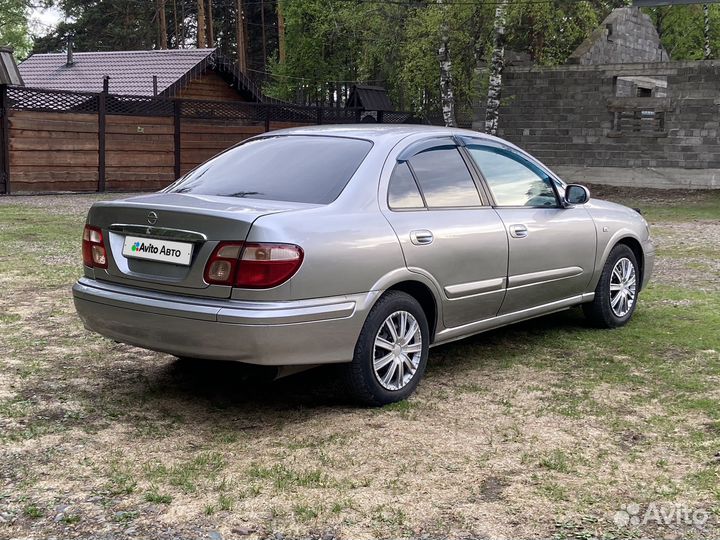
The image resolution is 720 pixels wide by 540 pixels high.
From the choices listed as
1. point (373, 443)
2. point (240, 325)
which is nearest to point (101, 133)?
point (240, 325)

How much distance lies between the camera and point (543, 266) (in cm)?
566

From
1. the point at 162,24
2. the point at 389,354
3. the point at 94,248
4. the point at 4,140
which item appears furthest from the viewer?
the point at 162,24

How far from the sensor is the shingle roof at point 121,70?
2688 centimetres

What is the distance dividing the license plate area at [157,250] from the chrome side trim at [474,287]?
1.50 meters

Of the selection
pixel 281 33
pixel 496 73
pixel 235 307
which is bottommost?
pixel 235 307

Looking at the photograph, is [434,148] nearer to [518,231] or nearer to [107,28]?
[518,231]

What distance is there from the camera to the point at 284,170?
4918 mm

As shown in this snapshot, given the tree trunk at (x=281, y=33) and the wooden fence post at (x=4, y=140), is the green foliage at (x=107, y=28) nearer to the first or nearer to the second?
the tree trunk at (x=281, y=33)

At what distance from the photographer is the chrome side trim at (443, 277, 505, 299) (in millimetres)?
4938

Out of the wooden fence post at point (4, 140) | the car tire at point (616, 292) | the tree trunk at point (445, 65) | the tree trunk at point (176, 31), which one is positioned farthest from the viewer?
the tree trunk at point (176, 31)

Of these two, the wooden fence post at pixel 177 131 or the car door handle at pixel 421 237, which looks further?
the wooden fence post at pixel 177 131

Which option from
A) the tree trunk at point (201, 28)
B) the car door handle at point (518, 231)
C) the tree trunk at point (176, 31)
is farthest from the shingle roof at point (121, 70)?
the car door handle at point (518, 231)

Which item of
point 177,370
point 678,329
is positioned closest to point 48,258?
point 177,370

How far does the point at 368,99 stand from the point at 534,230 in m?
21.8
